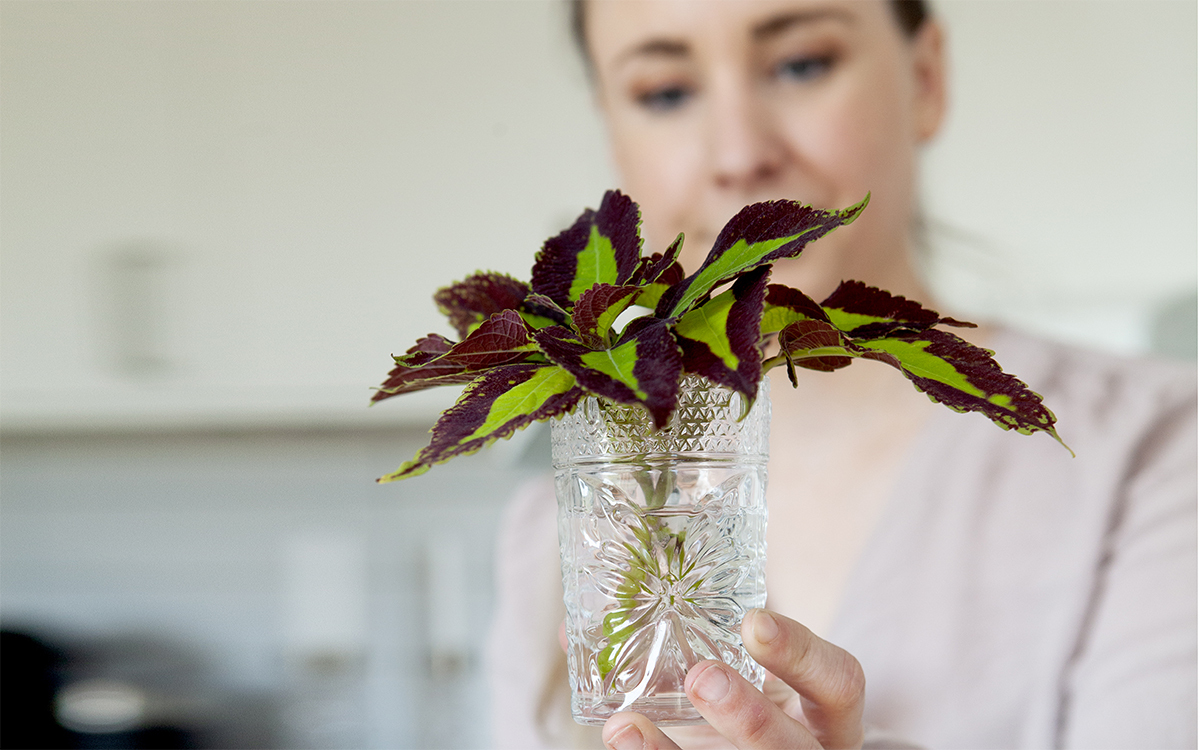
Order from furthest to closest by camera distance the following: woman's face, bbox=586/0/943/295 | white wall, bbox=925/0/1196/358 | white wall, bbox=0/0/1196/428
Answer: white wall, bbox=0/0/1196/428, white wall, bbox=925/0/1196/358, woman's face, bbox=586/0/943/295

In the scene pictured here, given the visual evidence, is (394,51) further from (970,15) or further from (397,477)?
(397,477)

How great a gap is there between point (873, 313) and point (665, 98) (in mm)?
731

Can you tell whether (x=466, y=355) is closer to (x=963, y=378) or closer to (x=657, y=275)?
(x=657, y=275)

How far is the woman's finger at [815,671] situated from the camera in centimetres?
41

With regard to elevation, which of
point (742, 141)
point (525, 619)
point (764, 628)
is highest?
point (742, 141)

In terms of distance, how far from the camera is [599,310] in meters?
0.40

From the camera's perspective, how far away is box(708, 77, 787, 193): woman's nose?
3.26ft

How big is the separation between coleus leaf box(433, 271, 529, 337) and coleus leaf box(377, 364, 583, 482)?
9 cm

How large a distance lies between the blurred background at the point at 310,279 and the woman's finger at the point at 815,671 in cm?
122

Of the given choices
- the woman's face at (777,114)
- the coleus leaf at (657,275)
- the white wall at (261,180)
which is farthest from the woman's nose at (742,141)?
the white wall at (261,180)

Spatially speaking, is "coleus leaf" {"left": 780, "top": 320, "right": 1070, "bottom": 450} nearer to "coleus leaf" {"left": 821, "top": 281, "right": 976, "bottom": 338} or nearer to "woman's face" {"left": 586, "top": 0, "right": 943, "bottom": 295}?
"coleus leaf" {"left": 821, "top": 281, "right": 976, "bottom": 338}

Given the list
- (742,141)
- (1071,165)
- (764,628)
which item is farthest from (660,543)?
(1071,165)

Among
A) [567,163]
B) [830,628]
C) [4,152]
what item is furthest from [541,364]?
[4,152]

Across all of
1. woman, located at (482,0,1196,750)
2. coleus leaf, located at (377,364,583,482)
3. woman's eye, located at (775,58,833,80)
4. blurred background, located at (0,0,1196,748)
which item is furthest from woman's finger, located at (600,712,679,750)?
blurred background, located at (0,0,1196,748)
